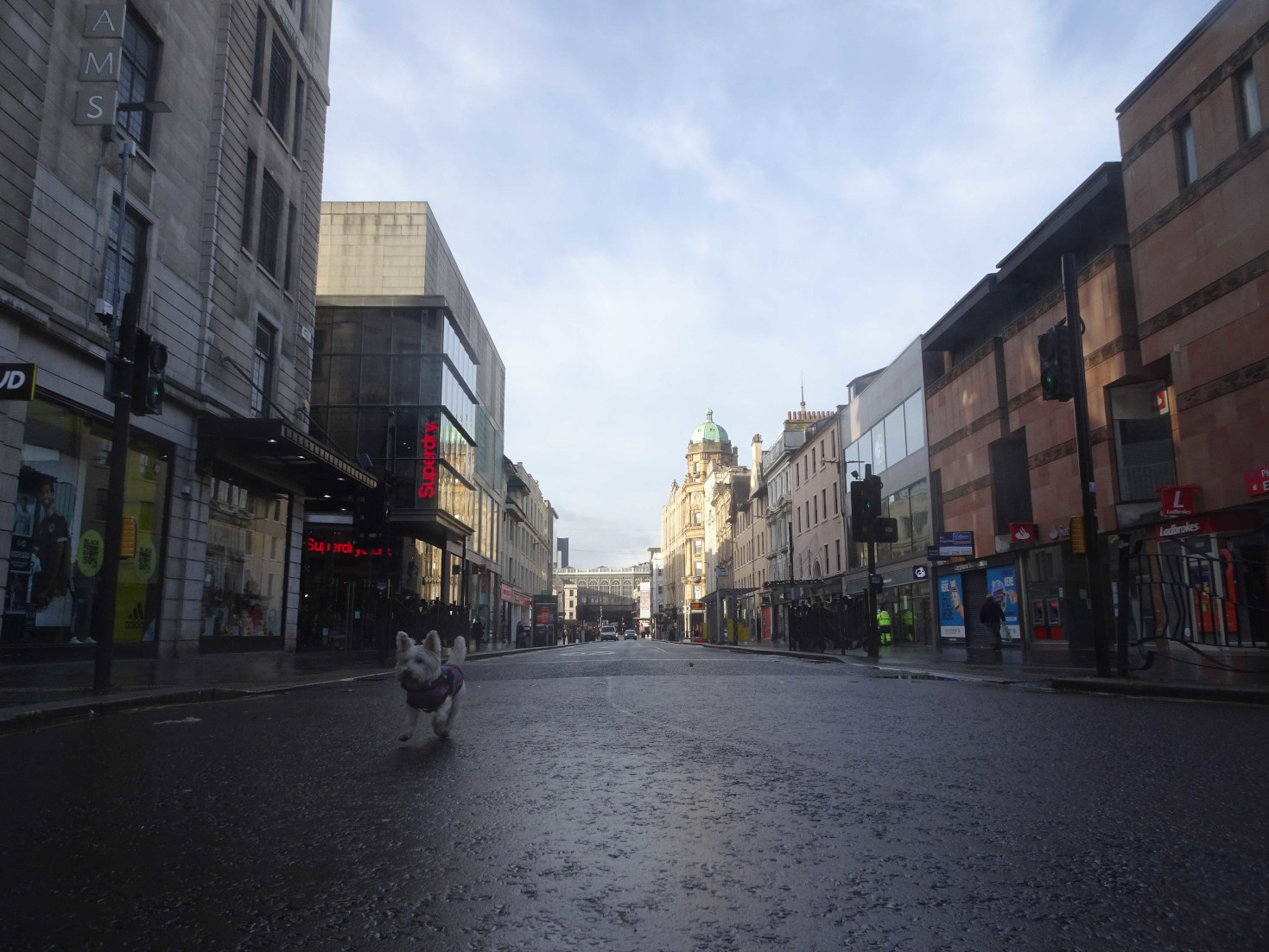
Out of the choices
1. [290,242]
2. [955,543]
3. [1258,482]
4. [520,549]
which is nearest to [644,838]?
[1258,482]

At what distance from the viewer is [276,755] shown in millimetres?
6188

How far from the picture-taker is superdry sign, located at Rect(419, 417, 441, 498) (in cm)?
3731

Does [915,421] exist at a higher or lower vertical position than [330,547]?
higher

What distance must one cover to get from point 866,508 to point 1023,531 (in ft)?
24.9

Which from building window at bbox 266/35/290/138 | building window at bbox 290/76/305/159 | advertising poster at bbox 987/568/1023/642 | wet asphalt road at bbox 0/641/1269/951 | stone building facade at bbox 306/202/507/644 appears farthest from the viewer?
stone building facade at bbox 306/202/507/644

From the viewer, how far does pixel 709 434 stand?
512 ft

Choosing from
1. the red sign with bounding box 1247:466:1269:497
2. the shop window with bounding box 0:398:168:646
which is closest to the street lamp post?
the shop window with bounding box 0:398:168:646

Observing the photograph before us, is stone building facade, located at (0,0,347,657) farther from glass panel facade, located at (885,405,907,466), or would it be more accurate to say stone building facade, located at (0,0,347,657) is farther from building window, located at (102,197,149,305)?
glass panel facade, located at (885,405,907,466)

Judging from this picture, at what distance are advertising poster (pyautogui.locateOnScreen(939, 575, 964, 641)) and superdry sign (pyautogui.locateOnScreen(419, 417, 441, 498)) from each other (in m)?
19.9

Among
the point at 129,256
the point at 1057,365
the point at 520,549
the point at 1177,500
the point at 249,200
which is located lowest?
the point at 1177,500

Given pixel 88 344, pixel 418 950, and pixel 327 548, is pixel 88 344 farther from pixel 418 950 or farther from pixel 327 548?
pixel 327 548

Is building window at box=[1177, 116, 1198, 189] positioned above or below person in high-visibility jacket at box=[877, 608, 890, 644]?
above

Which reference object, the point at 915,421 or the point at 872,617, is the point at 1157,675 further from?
the point at 915,421

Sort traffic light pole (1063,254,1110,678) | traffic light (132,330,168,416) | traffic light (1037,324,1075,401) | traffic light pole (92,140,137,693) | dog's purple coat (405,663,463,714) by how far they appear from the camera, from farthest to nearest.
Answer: traffic light (1037,324,1075,401) < traffic light pole (1063,254,1110,678) < traffic light (132,330,168,416) < traffic light pole (92,140,137,693) < dog's purple coat (405,663,463,714)
